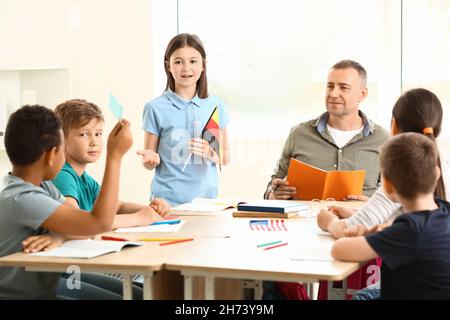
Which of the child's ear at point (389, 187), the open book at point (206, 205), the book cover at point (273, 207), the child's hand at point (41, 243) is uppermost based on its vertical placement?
the child's ear at point (389, 187)

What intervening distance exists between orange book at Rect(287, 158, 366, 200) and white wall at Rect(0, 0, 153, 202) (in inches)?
83.5

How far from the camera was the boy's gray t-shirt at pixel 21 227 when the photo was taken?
228 centimetres

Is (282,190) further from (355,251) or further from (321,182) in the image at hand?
(355,251)

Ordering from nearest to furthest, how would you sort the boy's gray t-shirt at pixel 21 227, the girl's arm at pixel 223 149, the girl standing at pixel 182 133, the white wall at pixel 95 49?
the boy's gray t-shirt at pixel 21 227, the girl standing at pixel 182 133, the girl's arm at pixel 223 149, the white wall at pixel 95 49

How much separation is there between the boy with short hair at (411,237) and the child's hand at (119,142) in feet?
2.41

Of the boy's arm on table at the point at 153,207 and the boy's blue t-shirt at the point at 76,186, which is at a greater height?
the boy's blue t-shirt at the point at 76,186

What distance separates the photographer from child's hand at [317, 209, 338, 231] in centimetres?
265

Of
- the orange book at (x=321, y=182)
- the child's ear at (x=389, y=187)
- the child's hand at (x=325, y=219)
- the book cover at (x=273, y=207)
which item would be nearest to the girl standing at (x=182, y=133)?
Answer: the orange book at (x=321, y=182)

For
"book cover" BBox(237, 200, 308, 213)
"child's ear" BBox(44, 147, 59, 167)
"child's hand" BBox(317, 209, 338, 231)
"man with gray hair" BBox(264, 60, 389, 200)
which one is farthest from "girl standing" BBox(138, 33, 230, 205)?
"child's ear" BBox(44, 147, 59, 167)

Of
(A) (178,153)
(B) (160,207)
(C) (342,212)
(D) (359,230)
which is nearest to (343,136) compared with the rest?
(A) (178,153)

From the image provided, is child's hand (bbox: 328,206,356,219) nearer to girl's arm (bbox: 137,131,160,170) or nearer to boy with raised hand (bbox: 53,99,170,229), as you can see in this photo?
boy with raised hand (bbox: 53,99,170,229)

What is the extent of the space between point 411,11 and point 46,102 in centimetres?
274

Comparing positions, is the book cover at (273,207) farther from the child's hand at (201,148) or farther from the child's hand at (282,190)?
the child's hand at (201,148)

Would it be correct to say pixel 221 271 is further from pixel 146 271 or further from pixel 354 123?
pixel 354 123
